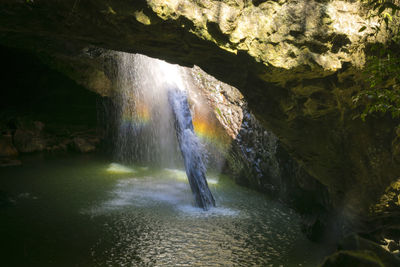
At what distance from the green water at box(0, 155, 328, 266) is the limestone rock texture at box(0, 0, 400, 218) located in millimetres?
1370

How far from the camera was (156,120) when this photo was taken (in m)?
10.4

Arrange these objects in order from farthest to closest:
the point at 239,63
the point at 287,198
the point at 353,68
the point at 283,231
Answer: the point at 287,198 < the point at 283,231 < the point at 239,63 < the point at 353,68

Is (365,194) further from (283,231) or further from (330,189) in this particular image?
(283,231)

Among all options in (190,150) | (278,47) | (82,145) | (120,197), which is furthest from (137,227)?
(82,145)

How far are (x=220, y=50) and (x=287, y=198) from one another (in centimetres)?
381

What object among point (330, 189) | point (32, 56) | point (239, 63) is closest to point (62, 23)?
point (239, 63)

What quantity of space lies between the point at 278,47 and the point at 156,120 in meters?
7.80

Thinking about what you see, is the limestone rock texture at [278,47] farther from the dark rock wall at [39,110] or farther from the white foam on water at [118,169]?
the dark rock wall at [39,110]

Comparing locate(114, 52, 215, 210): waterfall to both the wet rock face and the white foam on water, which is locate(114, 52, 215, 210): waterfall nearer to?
the wet rock face

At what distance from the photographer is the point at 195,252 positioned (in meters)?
3.74

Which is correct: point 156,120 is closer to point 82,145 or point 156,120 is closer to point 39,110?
point 82,145

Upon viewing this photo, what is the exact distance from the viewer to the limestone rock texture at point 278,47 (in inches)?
107

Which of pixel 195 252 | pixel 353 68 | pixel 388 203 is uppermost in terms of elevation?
pixel 353 68

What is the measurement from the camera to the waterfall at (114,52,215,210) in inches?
252
